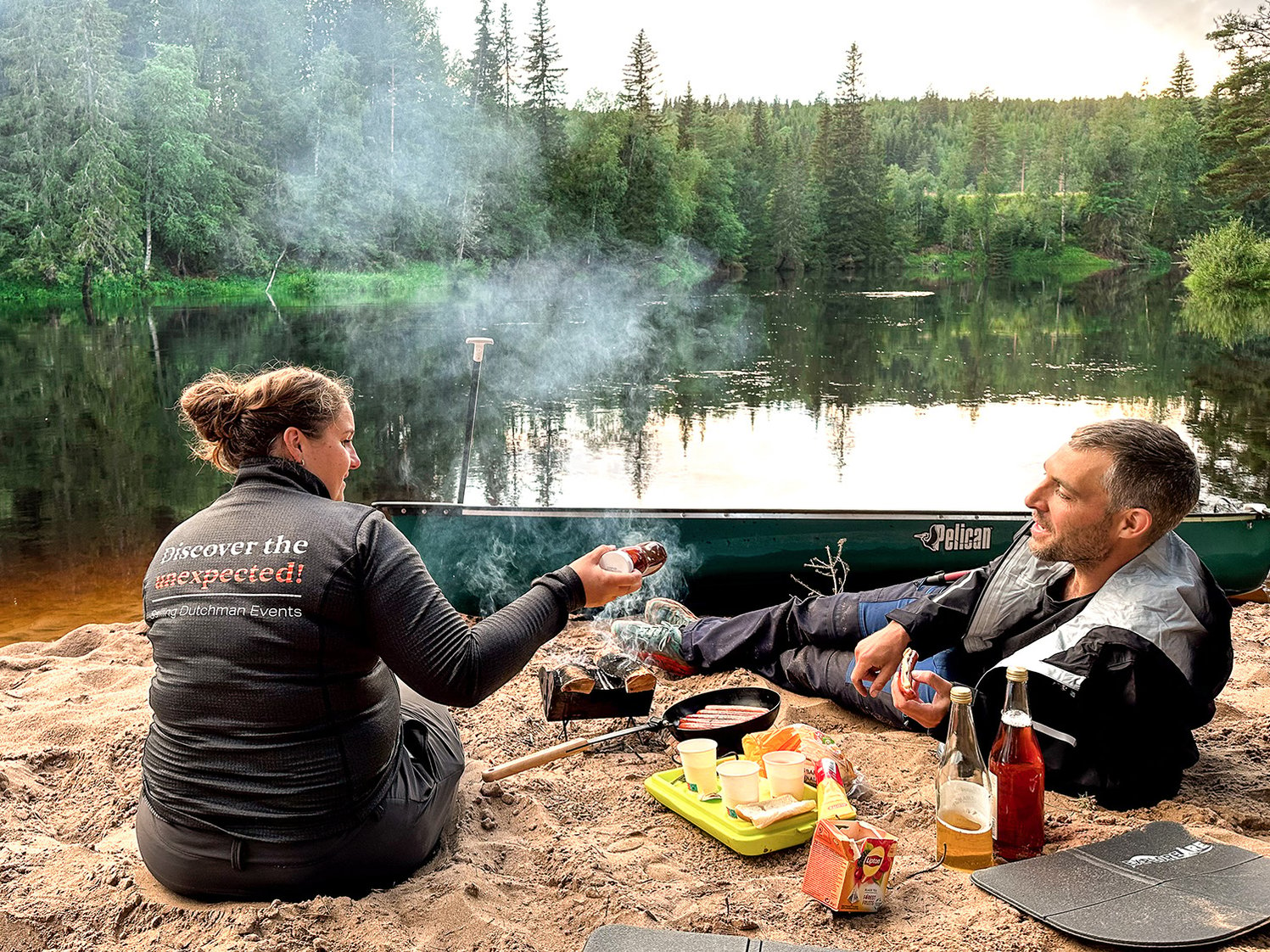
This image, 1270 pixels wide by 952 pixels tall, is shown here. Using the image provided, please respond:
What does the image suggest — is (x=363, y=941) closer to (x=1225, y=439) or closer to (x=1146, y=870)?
(x=1146, y=870)

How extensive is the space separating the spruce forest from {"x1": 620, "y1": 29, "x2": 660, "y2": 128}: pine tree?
0.27ft

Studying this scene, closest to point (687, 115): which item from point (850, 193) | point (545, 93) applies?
point (850, 193)

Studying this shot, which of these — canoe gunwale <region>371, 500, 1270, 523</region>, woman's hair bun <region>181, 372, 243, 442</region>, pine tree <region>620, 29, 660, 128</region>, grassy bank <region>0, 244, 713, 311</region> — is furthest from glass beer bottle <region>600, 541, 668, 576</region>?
pine tree <region>620, 29, 660, 128</region>

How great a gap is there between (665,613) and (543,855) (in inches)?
69.7

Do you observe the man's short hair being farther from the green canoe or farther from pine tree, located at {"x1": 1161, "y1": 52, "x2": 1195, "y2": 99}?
pine tree, located at {"x1": 1161, "y1": 52, "x2": 1195, "y2": 99}

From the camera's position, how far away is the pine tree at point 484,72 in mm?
26453

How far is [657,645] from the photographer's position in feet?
12.8

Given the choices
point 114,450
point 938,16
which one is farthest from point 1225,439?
point 938,16

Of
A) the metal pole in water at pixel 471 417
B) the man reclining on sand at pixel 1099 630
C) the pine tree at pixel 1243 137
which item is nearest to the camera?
the man reclining on sand at pixel 1099 630

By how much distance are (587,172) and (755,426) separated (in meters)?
13.7

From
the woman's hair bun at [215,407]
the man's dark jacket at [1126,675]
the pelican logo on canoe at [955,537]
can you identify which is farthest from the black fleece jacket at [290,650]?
the pelican logo on canoe at [955,537]

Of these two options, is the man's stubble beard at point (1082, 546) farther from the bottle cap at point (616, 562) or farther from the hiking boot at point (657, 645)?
the hiking boot at point (657, 645)

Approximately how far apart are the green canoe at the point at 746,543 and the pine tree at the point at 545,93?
75.4 ft

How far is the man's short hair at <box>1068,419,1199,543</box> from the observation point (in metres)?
2.58
